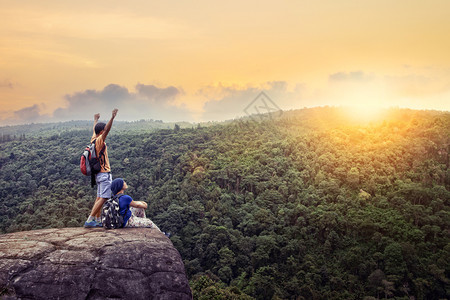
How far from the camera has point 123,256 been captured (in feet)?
20.2

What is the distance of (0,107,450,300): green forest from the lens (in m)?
30.6

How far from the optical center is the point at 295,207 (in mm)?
40875


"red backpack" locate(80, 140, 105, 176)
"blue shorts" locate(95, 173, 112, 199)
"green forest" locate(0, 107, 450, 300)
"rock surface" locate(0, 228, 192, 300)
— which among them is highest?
"red backpack" locate(80, 140, 105, 176)

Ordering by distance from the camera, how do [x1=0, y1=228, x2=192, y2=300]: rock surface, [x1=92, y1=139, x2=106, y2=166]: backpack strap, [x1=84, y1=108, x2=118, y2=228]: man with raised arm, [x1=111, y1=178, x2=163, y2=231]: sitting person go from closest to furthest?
[x1=0, y1=228, x2=192, y2=300]: rock surface → [x1=111, y1=178, x2=163, y2=231]: sitting person → [x1=92, y1=139, x2=106, y2=166]: backpack strap → [x1=84, y1=108, x2=118, y2=228]: man with raised arm

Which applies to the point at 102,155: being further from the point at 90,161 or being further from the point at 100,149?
the point at 90,161

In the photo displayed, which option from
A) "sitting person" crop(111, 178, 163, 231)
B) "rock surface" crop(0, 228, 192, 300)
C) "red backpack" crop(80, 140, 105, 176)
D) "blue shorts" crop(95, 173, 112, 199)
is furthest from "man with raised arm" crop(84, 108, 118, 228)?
"rock surface" crop(0, 228, 192, 300)

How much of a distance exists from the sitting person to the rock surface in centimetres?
99

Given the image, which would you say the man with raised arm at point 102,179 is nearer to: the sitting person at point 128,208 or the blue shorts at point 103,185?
the blue shorts at point 103,185

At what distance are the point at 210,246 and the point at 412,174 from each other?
30.5 metres

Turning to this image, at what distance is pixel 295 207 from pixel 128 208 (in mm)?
35754

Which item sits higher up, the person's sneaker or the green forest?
the person's sneaker

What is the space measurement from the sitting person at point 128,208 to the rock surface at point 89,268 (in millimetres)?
993

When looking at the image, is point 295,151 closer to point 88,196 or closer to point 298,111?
point 88,196

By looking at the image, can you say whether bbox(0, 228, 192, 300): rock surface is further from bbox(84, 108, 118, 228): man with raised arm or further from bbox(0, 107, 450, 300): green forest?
bbox(0, 107, 450, 300): green forest
